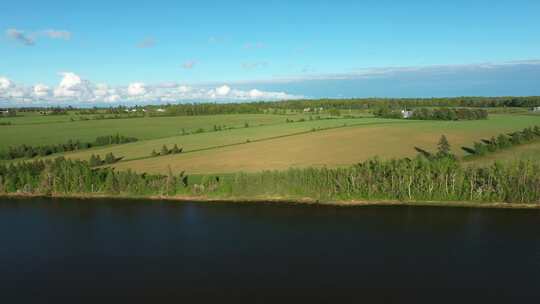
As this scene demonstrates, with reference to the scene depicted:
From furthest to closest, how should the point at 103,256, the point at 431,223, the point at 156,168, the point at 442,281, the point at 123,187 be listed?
1. the point at 156,168
2. the point at 123,187
3. the point at 431,223
4. the point at 103,256
5. the point at 442,281

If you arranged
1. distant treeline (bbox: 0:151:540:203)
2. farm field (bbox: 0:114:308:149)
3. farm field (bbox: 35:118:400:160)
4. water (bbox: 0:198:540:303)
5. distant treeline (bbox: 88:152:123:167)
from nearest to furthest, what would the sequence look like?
water (bbox: 0:198:540:303)
distant treeline (bbox: 0:151:540:203)
distant treeline (bbox: 88:152:123:167)
farm field (bbox: 35:118:400:160)
farm field (bbox: 0:114:308:149)

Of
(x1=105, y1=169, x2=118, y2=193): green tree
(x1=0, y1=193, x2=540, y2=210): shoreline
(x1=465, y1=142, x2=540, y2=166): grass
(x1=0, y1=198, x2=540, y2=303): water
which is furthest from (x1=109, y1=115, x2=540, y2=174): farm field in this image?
(x1=0, y1=198, x2=540, y2=303): water

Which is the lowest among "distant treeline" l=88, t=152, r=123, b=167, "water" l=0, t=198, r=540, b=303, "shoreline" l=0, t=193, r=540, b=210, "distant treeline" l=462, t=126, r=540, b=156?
"water" l=0, t=198, r=540, b=303

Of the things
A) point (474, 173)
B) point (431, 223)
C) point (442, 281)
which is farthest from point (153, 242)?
point (474, 173)

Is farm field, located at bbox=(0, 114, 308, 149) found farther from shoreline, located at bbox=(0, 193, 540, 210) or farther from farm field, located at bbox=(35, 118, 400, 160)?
shoreline, located at bbox=(0, 193, 540, 210)

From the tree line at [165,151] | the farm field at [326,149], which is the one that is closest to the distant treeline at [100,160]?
the farm field at [326,149]

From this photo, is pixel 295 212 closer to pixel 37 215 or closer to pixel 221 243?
pixel 221 243
